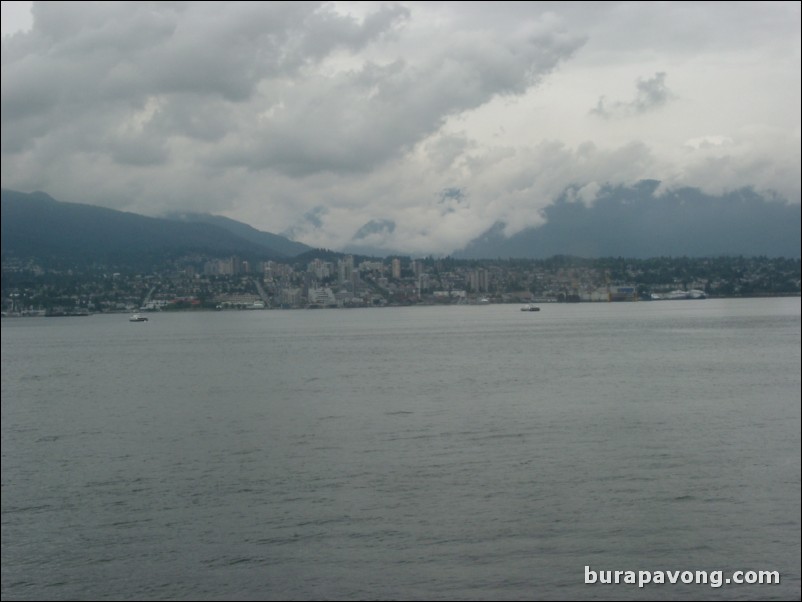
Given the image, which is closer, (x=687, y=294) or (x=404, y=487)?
(x=404, y=487)

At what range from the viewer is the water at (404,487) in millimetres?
14602

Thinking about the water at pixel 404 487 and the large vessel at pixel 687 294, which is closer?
the water at pixel 404 487

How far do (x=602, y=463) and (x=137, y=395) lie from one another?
2522 cm

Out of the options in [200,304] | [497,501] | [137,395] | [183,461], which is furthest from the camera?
[200,304]

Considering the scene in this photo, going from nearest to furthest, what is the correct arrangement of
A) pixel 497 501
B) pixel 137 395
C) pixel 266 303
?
pixel 497 501, pixel 137 395, pixel 266 303

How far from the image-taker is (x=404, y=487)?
757 inches

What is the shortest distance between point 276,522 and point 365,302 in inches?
6526

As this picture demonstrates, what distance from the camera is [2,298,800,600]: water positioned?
47.9ft

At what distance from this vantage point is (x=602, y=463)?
69.4ft

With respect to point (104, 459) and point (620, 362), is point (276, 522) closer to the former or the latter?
point (104, 459)

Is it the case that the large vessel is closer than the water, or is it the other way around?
the water

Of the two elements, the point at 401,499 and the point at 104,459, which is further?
the point at 104,459

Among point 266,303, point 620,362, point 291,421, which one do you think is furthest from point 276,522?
point 266,303

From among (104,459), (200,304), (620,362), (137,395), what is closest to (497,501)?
(104,459)
